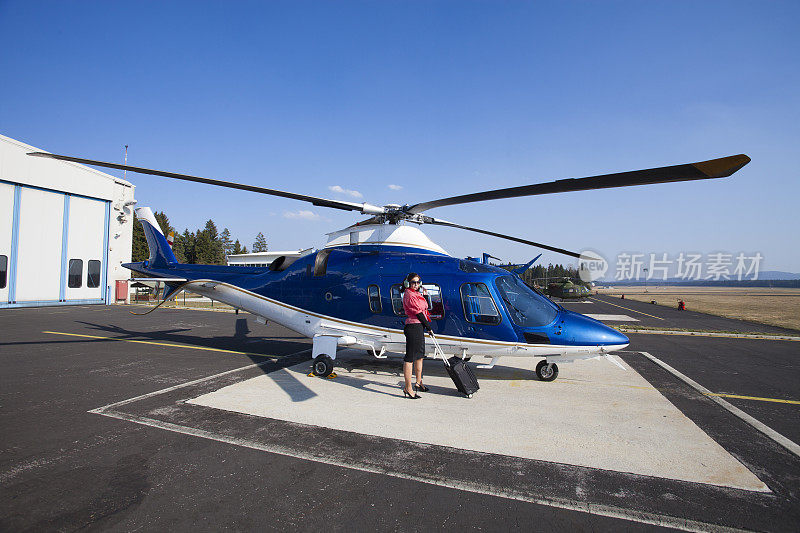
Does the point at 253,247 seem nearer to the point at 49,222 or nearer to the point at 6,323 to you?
the point at 49,222

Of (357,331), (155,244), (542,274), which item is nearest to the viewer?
(357,331)

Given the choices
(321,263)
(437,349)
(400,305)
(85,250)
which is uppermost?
(85,250)

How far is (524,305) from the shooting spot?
6.67 meters

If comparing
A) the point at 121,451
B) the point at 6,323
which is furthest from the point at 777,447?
the point at 6,323

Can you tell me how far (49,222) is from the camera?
22.5 m

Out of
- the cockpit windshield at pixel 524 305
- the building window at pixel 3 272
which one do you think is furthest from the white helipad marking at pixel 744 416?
the building window at pixel 3 272

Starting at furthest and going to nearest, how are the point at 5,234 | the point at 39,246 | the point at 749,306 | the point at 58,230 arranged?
the point at 749,306, the point at 58,230, the point at 39,246, the point at 5,234

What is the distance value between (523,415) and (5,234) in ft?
93.5

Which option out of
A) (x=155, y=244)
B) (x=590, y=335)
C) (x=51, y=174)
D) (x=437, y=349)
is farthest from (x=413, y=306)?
(x=51, y=174)

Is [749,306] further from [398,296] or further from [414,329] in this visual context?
[414,329]

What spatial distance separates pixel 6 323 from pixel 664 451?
2061 cm

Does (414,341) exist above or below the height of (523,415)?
above

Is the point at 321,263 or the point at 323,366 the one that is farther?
the point at 321,263

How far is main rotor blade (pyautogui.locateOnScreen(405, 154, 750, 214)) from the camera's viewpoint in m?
3.62
